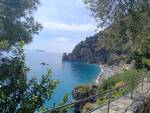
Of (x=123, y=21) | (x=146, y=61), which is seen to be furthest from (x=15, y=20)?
(x=146, y=61)

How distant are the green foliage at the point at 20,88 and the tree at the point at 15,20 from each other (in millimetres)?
1935

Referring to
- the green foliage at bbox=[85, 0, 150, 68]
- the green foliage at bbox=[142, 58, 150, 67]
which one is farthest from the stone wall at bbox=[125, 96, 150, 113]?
the green foliage at bbox=[142, 58, 150, 67]

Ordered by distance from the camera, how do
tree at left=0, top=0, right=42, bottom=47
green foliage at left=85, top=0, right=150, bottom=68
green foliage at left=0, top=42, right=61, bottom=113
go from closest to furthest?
green foliage at left=0, top=42, right=61, bottom=113 → tree at left=0, top=0, right=42, bottom=47 → green foliage at left=85, top=0, right=150, bottom=68

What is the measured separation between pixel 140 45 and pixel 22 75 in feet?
48.5

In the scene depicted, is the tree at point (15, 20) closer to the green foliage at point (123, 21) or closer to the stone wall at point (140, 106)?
the stone wall at point (140, 106)

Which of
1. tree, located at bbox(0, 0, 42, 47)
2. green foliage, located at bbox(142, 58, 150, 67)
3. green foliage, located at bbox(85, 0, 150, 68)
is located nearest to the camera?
tree, located at bbox(0, 0, 42, 47)

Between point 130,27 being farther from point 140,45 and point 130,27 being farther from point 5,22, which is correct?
point 5,22

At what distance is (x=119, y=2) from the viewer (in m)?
22.7

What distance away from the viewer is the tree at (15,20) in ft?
43.1

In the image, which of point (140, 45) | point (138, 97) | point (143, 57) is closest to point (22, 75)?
point (138, 97)

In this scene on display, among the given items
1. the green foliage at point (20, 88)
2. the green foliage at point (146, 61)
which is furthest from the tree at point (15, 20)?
the green foliage at point (146, 61)

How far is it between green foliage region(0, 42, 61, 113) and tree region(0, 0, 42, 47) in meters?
1.94

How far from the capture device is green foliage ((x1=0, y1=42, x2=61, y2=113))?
33.9ft

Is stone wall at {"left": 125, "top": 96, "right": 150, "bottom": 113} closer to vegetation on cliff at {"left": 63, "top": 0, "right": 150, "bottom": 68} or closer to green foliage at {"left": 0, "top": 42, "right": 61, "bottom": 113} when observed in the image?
green foliage at {"left": 0, "top": 42, "right": 61, "bottom": 113}
